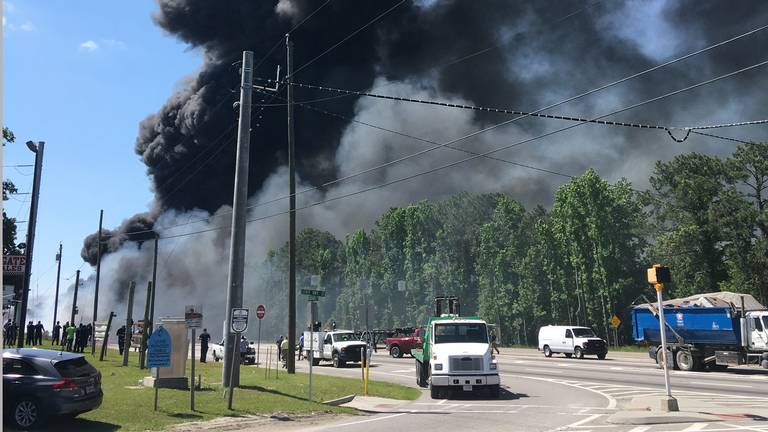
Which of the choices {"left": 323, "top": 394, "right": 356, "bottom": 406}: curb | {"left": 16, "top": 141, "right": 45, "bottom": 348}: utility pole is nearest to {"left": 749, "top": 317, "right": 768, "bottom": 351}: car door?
{"left": 323, "top": 394, "right": 356, "bottom": 406}: curb

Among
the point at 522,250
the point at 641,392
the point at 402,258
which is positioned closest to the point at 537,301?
the point at 522,250

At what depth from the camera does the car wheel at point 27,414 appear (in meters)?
11.7

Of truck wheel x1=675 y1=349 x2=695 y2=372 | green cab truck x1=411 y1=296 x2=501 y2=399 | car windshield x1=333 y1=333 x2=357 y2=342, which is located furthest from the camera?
car windshield x1=333 y1=333 x2=357 y2=342

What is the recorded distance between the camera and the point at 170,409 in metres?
14.4

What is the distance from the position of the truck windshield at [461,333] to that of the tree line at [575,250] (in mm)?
40998

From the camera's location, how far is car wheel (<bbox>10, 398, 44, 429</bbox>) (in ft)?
38.2

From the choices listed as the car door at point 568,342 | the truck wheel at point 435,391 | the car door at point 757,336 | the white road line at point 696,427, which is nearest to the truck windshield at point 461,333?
the truck wheel at point 435,391

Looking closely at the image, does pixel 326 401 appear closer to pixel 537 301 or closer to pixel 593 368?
pixel 593 368

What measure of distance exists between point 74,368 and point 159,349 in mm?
Result: 2575

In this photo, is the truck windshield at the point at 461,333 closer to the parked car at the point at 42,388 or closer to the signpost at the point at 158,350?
the signpost at the point at 158,350

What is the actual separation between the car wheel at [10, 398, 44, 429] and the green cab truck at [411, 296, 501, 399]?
10.6m

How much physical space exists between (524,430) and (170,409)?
330 inches

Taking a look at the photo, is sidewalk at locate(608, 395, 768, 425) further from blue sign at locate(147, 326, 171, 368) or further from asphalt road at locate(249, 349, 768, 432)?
blue sign at locate(147, 326, 171, 368)

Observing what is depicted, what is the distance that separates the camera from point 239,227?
1961 centimetres
